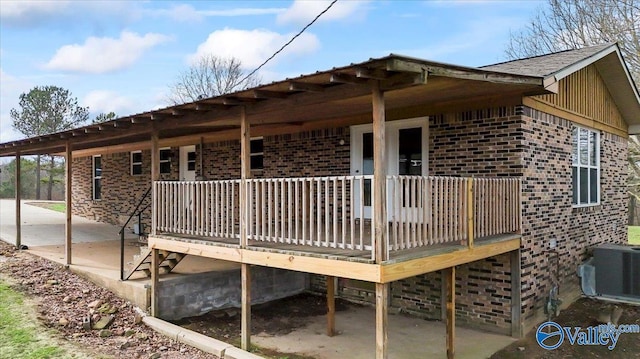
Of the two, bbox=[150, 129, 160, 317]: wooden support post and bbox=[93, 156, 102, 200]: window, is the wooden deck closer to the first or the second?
bbox=[150, 129, 160, 317]: wooden support post

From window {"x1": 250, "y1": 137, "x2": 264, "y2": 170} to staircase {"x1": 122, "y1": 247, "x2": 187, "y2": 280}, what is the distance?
12.3ft

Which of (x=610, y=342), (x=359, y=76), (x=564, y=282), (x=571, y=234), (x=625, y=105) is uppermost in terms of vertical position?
(x=625, y=105)

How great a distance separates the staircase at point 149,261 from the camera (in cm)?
827

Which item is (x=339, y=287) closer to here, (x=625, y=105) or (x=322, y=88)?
(x=322, y=88)

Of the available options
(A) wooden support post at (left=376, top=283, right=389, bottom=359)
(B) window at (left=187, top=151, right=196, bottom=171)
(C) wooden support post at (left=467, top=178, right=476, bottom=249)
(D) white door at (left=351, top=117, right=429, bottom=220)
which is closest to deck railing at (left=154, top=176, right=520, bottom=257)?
(C) wooden support post at (left=467, top=178, right=476, bottom=249)

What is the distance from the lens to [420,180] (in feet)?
17.5

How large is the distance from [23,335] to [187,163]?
749 cm

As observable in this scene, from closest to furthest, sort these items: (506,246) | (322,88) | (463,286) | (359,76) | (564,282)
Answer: (359,76) < (322,88) < (506,246) < (463,286) < (564,282)

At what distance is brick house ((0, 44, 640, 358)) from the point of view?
5203 millimetres

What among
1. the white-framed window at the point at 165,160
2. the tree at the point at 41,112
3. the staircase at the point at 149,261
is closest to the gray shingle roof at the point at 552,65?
the staircase at the point at 149,261

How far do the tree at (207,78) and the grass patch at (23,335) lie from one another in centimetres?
2852

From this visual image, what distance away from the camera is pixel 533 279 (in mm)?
7977

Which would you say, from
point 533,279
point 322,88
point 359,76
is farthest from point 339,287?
point 359,76

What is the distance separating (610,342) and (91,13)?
1568 cm
